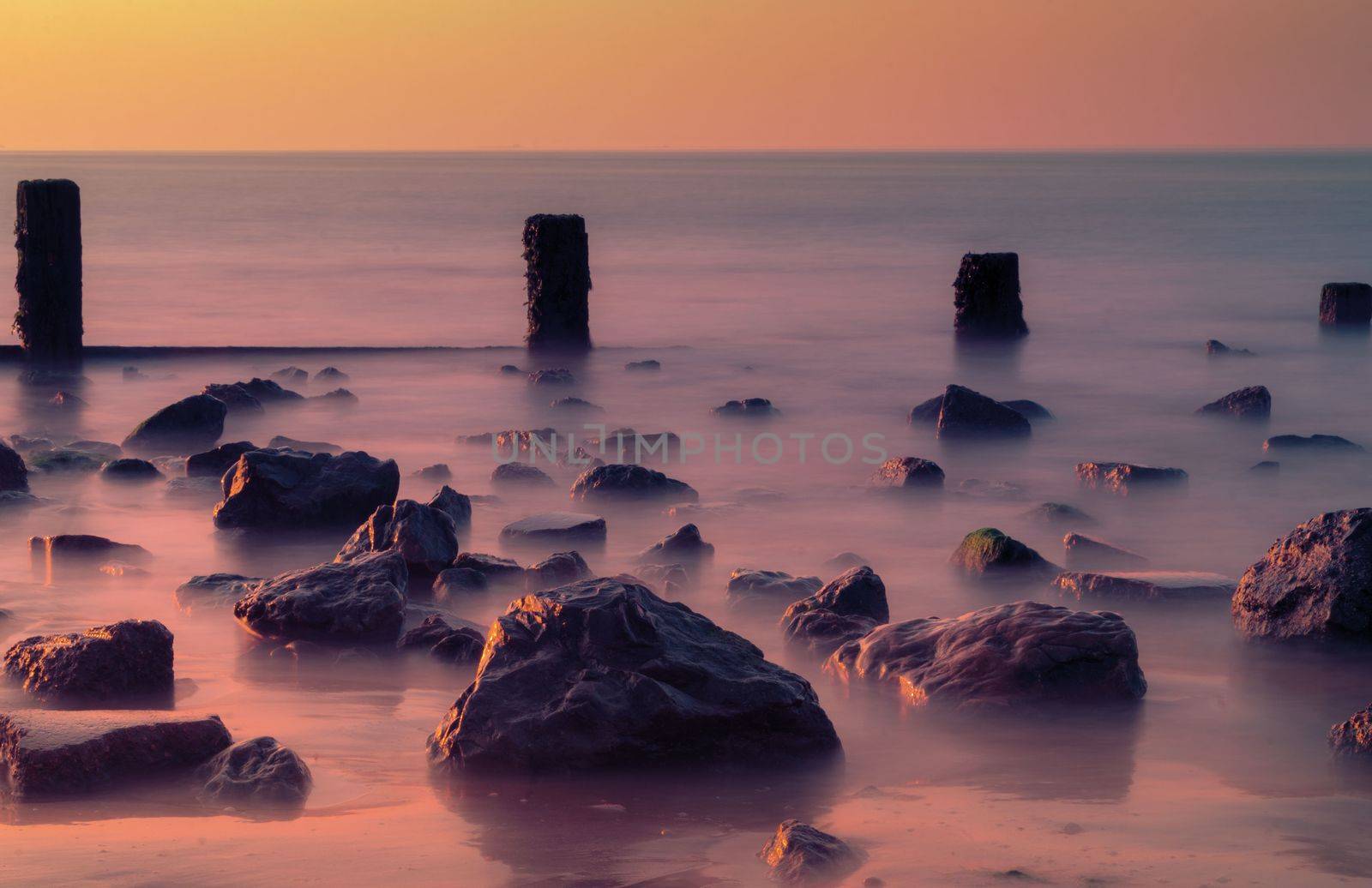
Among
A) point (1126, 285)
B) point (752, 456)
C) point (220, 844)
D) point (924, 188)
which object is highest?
point (924, 188)

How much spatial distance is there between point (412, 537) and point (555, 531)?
1003 mm

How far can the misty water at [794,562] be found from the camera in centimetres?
349

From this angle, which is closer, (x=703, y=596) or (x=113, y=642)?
(x=113, y=642)

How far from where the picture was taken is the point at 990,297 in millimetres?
14875

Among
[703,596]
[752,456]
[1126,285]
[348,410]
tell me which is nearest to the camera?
[703,596]

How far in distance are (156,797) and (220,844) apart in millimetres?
354

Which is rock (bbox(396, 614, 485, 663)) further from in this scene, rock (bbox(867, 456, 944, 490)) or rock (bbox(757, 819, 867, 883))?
rock (bbox(867, 456, 944, 490))

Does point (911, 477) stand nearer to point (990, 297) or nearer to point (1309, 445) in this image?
point (1309, 445)

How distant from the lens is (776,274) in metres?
29.3

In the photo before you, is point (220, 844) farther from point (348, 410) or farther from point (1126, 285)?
point (1126, 285)

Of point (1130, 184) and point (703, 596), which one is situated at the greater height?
point (1130, 184)

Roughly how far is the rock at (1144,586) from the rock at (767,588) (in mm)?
965

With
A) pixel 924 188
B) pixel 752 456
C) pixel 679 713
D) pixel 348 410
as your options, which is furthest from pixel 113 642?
pixel 924 188

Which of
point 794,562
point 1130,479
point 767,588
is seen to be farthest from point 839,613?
point 1130,479
